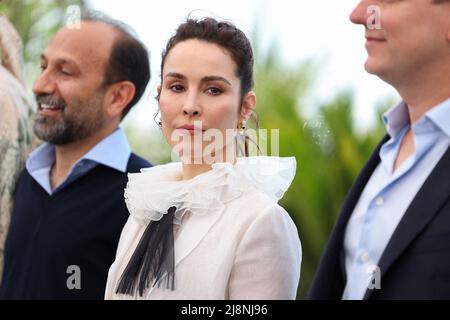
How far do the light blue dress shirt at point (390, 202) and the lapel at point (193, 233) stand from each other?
34 cm

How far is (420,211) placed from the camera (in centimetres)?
151

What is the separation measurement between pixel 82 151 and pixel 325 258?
117 centimetres

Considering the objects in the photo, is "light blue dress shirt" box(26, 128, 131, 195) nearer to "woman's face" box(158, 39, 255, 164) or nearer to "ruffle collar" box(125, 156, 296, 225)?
"ruffle collar" box(125, 156, 296, 225)

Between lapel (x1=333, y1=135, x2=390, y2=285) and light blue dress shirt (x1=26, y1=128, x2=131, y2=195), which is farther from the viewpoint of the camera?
light blue dress shirt (x1=26, y1=128, x2=131, y2=195)

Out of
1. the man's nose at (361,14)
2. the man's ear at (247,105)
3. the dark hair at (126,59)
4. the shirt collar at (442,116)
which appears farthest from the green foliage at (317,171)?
the shirt collar at (442,116)

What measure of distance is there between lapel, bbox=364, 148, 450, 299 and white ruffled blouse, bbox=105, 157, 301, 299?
28 centimetres

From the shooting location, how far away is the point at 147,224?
1916mm

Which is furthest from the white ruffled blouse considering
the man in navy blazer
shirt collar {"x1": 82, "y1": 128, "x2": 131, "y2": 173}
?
shirt collar {"x1": 82, "y1": 128, "x2": 131, "y2": 173}

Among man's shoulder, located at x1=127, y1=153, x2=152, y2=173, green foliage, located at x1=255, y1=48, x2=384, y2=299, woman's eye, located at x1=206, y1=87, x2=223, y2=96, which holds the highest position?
green foliage, located at x1=255, y1=48, x2=384, y2=299

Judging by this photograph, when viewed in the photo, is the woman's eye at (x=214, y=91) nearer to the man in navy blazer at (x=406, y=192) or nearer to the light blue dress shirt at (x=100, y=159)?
the man in navy blazer at (x=406, y=192)

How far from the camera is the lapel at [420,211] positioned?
Result: 1493 millimetres

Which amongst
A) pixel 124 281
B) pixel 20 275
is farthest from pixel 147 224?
pixel 20 275

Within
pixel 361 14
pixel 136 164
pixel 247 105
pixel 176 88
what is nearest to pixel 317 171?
pixel 136 164

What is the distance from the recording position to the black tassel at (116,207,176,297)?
5.79ft
